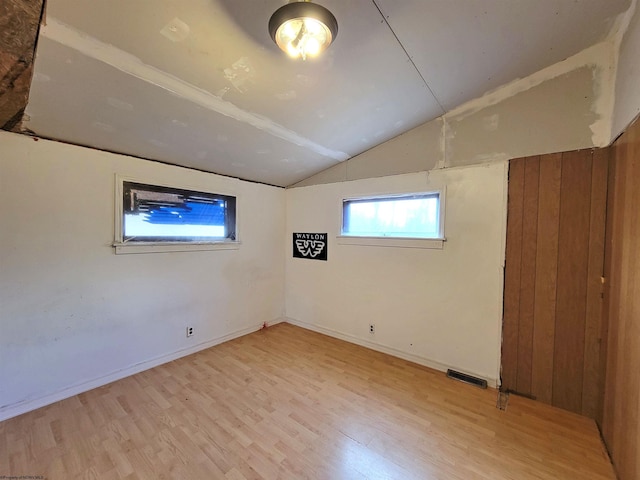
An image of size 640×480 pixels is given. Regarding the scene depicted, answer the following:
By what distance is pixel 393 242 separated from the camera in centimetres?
299

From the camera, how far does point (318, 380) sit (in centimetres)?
250

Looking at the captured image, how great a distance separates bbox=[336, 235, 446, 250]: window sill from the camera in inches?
107

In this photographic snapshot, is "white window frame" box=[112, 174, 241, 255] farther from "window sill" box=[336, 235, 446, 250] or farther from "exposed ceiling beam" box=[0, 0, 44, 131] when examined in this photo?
"window sill" box=[336, 235, 446, 250]

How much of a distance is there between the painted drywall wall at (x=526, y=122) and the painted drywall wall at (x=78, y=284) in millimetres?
2514

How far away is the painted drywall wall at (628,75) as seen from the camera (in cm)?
156

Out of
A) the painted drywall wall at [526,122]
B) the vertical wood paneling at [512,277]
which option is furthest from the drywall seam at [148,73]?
the vertical wood paneling at [512,277]

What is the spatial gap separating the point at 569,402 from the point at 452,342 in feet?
2.99

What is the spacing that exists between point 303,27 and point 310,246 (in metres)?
2.74

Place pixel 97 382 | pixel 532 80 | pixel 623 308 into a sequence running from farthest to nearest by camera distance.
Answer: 1. pixel 97 382
2. pixel 532 80
3. pixel 623 308

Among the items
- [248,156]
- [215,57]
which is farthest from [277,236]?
[215,57]

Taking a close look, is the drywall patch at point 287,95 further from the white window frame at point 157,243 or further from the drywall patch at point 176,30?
the white window frame at point 157,243

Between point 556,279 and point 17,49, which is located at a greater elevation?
point 17,49

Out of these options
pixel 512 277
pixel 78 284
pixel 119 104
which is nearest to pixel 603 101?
pixel 512 277

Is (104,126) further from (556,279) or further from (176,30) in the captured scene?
(556,279)
